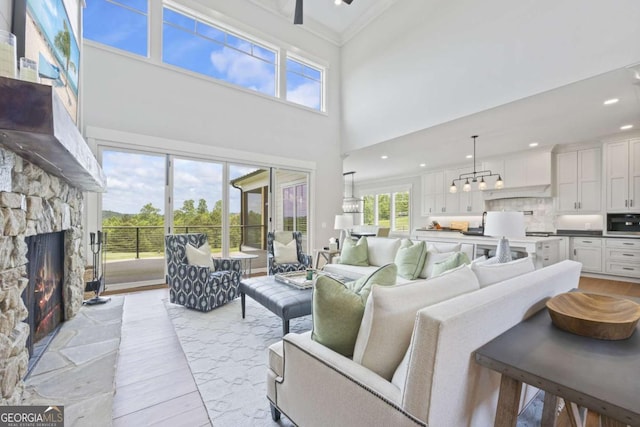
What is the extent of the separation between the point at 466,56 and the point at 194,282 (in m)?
5.23

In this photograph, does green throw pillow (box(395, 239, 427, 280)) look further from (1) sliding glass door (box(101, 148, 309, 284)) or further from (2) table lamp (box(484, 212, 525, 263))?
(1) sliding glass door (box(101, 148, 309, 284))

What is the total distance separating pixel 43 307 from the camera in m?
1.97

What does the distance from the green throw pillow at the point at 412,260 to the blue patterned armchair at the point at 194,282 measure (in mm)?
2207

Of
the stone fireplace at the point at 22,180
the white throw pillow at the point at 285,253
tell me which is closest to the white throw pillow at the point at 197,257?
the white throw pillow at the point at 285,253

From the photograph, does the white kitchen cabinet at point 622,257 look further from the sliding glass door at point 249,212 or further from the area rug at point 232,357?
the sliding glass door at point 249,212

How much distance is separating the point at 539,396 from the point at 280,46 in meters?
6.76

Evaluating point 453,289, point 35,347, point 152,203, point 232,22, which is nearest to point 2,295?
point 35,347

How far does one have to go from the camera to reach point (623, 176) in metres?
5.38

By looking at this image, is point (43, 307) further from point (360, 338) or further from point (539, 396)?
point (539, 396)

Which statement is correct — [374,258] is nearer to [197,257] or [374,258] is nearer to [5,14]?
[197,257]

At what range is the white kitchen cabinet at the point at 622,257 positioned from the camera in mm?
5168

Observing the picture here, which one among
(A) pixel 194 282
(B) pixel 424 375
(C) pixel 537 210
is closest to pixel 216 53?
(A) pixel 194 282

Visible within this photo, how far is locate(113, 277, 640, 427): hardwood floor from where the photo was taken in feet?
5.44

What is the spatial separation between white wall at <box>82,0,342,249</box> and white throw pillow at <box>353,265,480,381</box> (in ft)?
15.4
